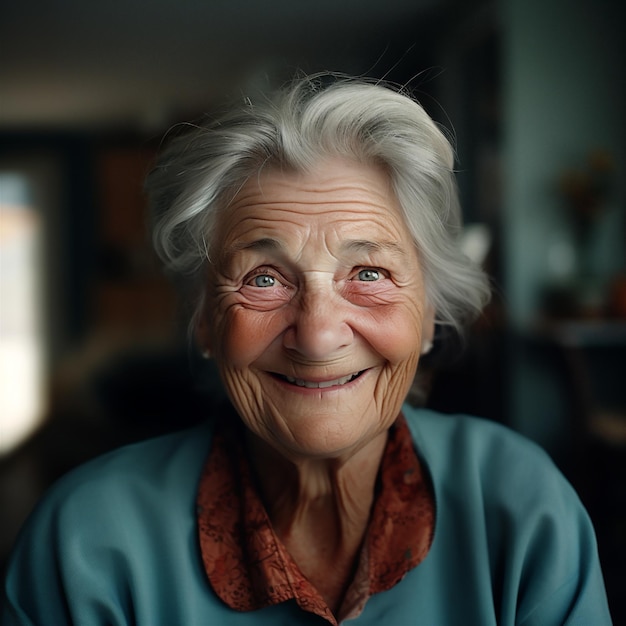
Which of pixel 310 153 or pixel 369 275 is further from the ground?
pixel 310 153

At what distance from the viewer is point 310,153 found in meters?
0.84

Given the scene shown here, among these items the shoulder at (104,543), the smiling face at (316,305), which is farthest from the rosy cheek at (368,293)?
the shoulder at (104,543)

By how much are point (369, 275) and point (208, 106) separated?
309cm

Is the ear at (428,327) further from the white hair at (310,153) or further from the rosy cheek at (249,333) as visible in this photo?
the rosy cheek at (249,333)

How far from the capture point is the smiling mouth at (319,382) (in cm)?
84

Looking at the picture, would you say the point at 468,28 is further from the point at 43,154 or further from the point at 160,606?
the point at 160,606

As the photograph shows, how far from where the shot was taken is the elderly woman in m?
0.83

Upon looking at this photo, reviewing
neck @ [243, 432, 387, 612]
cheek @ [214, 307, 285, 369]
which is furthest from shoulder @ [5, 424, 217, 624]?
cheek @ [214, 307, 285, 369]

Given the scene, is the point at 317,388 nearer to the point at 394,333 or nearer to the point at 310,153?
the point at 394,333

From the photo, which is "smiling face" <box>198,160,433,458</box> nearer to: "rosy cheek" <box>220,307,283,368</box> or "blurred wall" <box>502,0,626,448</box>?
"rosy cheek" <box>220,307,283,368</box>

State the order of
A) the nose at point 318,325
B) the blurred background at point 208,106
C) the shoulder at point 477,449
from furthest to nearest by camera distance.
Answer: the blurred background at point 208,106
the shoulder at point 477,449
the nose at point 318,325

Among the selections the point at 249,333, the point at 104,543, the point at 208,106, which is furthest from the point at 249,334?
the point at 208,106

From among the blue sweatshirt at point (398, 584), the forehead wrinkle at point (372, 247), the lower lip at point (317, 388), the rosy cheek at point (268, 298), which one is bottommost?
the blue sweatshirt at point (398, 584)

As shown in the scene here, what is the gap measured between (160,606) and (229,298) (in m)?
0.39
